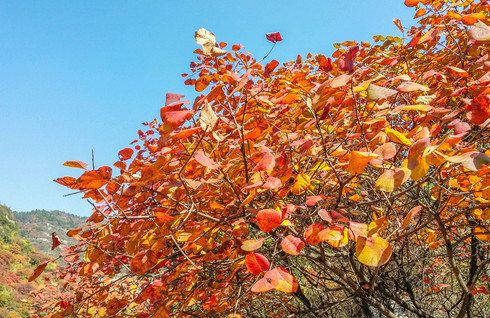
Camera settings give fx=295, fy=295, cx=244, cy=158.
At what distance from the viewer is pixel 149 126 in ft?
13.8

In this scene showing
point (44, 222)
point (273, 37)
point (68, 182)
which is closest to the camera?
point (68, 182)

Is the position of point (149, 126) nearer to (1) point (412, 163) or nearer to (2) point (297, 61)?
(2) point (297, 61)

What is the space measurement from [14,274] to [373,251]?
26557 mm

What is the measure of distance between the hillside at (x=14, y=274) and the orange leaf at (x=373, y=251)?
41.8 ft

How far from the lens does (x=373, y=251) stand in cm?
73

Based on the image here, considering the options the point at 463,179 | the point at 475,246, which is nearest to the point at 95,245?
the point at 463,179

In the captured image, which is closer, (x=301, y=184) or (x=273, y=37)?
(x=301, y=184)

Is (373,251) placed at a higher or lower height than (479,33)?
lower

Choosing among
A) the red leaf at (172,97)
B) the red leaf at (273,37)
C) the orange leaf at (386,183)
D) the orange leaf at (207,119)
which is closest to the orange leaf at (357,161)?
the orange leaf at (386,183)

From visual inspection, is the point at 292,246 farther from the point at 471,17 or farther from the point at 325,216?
the point at 471,17

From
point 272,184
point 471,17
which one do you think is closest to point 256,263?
point 272,184

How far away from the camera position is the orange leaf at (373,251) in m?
0.72

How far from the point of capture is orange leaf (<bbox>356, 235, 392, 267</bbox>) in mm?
715

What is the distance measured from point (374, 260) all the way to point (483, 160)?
35cm
